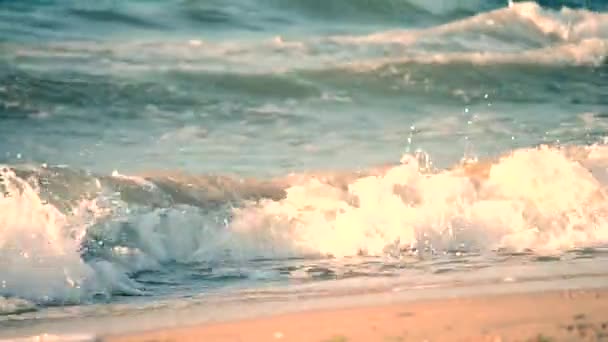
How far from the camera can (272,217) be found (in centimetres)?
747

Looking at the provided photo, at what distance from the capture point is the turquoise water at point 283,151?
6336 mm

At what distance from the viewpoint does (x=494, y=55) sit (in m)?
15.3

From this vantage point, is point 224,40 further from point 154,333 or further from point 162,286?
point 154,333

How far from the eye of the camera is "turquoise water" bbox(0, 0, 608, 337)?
6.34 meters

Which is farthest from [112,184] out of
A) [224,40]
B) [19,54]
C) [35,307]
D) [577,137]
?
[224,40]

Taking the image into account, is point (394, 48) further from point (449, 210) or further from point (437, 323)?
point (437, 323)

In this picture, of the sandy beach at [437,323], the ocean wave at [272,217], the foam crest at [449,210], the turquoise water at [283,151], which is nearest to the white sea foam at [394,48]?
the turquoise water at [283,151]

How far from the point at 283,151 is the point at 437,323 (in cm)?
514

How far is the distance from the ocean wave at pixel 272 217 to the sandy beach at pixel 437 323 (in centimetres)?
115

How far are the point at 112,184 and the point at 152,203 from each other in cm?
26

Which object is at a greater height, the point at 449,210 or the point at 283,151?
the point at 283,151

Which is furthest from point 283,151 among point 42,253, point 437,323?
point 437,323

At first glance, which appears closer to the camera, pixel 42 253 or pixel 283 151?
pixel 42 253

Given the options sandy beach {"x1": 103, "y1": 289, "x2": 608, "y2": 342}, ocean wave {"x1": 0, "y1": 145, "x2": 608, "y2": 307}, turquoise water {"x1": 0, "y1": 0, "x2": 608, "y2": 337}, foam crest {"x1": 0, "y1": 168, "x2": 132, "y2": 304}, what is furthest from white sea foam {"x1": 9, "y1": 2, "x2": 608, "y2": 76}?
sandy beach {"x1": 103, "y1": 289, "x2": 608, "y2": 342}
